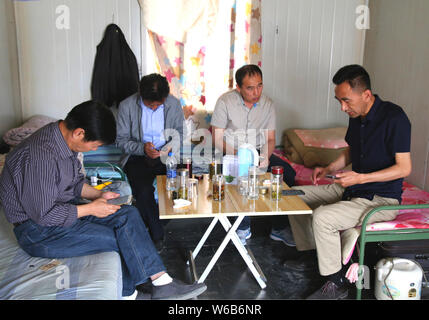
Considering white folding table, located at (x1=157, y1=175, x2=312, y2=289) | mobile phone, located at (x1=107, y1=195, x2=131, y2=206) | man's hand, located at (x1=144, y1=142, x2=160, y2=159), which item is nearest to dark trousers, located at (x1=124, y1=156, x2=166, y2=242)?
man's hand, located at (x1=144, y1=142, x2=160, y2=159)

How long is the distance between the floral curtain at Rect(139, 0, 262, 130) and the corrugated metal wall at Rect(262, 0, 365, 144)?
0.22 metres

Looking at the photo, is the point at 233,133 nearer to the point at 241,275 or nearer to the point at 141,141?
the point at 141,141

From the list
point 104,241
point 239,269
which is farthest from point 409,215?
point 104,241

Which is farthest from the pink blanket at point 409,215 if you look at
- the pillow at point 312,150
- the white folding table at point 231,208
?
the white folding table at point 231,208

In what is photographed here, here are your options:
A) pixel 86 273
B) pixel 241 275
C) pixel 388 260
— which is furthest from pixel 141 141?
pixel 388 260

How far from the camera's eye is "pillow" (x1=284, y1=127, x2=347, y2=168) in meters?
4.01

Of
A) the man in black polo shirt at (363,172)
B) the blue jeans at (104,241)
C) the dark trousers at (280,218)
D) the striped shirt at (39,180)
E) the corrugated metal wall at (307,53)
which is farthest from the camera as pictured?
the corrugated metal wall at (307,53)

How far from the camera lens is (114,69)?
4.06 meters

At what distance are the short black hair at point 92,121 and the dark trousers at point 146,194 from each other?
120cm

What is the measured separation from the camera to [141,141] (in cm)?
357

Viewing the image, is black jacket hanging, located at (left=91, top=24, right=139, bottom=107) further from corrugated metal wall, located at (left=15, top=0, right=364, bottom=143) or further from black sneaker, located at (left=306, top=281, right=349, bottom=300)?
black sneaker, located at (left=306, top=281, right=349, bottom=300)

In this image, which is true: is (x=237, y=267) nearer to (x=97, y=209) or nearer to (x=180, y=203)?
(x=180, y=203)

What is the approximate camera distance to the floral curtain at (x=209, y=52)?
4.14 meters

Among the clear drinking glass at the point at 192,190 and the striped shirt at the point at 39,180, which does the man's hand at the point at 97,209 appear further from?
the clear drinking glass at the point at 192,190
